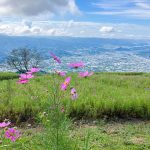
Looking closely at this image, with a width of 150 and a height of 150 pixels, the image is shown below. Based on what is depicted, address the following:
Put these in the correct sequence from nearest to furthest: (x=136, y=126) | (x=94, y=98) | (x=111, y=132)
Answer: (x=111, y=132) → (x=136, y=126) → (x=94, y=98)

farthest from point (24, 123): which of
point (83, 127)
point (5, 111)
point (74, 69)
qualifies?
point (74, 69)

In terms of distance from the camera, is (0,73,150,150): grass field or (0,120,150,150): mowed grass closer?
(0,120,150,150): mowed grass

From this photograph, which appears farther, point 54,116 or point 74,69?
point 54,116

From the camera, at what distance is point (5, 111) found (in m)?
8.12

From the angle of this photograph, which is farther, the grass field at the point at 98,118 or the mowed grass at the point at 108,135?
the grass field at the point at 98,118

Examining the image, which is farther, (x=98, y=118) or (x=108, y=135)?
(x=98, y=118)

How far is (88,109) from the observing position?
837 cm

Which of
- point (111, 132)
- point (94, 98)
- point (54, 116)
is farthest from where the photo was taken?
point (94, 98)

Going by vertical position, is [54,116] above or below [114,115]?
above

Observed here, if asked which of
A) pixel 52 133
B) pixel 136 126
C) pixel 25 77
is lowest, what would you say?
pixel 136 126

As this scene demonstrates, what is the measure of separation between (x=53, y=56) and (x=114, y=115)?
5167mm

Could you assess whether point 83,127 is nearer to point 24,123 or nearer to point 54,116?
point 24,123

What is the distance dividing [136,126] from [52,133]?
13.1ft

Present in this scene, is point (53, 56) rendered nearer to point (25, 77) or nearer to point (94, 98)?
point (25, 77)
